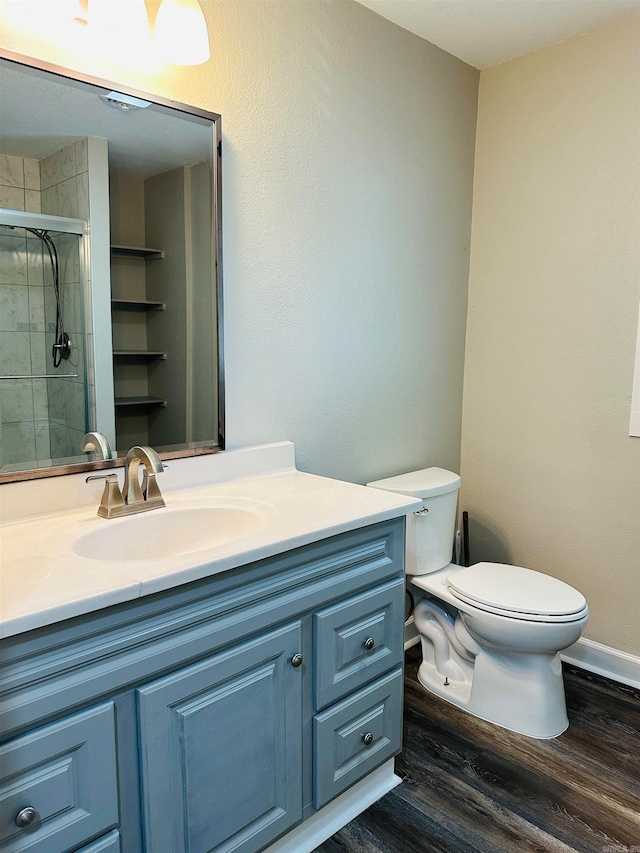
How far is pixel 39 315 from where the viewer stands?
4.66 ft

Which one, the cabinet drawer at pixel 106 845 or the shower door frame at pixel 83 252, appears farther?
the shower door frame at pixel 83 252

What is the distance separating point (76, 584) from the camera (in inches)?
41.9

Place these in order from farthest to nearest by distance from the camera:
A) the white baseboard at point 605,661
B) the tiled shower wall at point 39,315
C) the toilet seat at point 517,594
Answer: the white baseboard at point 605,661 → the toilet seat at point 517,594 → the tiled shower wall at point 39,315

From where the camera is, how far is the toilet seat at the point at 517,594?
1.92 m

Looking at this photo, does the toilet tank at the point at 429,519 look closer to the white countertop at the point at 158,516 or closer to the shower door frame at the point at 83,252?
the white countertop at the point at 158,516

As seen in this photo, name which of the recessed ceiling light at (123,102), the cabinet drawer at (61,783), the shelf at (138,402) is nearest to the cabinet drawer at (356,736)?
the cabinet drawer at (61,783)

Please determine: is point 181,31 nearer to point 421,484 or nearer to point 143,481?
point 143,481

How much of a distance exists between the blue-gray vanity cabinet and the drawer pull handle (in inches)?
0.4

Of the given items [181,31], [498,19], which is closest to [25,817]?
[181,31]

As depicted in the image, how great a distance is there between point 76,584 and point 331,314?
1312mm

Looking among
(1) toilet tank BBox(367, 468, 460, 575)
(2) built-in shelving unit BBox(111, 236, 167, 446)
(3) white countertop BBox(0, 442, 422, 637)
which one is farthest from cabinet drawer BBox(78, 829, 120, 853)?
(1) toilet tank BBox(367, 468, 460, 575)

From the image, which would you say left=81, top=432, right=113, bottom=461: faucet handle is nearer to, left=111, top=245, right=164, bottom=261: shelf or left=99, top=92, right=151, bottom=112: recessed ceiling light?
left=111, top=245, right=164, bottom=261: shelf

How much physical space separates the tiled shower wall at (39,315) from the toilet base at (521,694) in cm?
149

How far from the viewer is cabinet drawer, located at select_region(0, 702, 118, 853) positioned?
3.17ft
